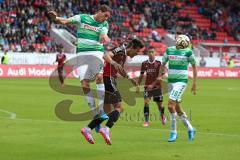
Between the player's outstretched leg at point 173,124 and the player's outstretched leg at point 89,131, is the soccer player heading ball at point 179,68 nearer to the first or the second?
the player's outstretched leg at point 173,124

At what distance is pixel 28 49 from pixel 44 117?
29527mm

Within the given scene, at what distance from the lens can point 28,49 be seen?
157 feet

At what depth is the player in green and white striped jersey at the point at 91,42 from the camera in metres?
14.3

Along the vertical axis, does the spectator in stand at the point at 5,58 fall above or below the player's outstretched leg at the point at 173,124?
below

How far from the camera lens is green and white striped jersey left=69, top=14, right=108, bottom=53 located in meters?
14.4

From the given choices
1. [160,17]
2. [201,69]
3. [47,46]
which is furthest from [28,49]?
[160,17]

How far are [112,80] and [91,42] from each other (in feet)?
4.96

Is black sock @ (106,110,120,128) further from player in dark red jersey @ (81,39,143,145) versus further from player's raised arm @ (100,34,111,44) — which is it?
player's raised arm @ (100,34,111,44)

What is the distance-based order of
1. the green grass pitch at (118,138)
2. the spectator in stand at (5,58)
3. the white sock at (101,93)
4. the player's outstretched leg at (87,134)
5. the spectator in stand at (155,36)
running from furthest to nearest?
the spectator in stand at (155,36), the spectator in stand at (5,58), the white sock at (101,93), the player's outstretched leg at (87,134), the green grass pitch at (118,138)

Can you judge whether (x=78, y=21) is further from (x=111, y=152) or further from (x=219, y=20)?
(x=219, y=20)

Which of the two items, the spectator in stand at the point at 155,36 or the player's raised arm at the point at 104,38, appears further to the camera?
the spectator in stand at the point at 155,36

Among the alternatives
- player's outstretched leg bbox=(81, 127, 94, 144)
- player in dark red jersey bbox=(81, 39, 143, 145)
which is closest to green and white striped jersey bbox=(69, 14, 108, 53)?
player in dark red jersey bbox=(81, 39, 143, 145)

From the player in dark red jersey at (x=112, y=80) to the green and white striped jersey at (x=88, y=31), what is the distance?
1.16m

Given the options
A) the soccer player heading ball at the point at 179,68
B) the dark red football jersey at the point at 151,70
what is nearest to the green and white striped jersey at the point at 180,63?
the soccer player heading ball at the point at 179,68
